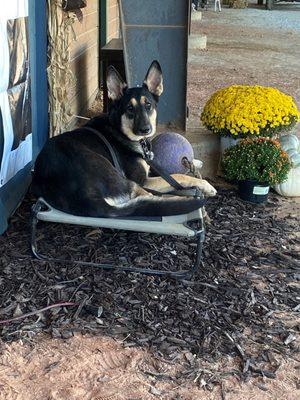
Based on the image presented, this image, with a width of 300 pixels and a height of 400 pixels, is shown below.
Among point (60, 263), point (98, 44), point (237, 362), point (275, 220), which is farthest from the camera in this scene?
point (98, 44)

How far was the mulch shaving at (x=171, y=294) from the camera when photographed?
3311 millimetres

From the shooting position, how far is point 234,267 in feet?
13.9

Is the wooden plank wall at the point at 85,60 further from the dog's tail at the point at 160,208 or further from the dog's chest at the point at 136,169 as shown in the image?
the dog's tail at the point at 160,208

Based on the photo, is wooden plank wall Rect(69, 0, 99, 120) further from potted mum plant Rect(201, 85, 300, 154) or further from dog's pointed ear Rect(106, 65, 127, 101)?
dog's pointed ear Rect(106, 65, 127, 101)

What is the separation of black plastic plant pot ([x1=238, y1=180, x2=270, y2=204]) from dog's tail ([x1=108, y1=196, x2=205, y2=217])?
159 cm

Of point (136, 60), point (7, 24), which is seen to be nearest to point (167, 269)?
point (7, 24)

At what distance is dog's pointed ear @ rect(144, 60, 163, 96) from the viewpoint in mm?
4684

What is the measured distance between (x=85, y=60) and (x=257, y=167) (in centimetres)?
357

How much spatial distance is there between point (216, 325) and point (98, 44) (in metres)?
6.89

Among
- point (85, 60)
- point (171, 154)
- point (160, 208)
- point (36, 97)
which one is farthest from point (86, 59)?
point (160, 208)

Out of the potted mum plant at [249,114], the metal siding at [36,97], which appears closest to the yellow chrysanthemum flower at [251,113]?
the potted mum plant at [249,114]

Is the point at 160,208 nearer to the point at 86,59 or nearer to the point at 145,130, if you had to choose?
the point at 145,130

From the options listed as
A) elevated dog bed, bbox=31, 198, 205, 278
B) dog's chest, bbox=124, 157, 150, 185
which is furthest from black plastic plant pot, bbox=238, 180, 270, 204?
elevated dog bed, bbox=31, 198, 205, 278

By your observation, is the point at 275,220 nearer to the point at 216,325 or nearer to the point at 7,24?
the point at 216,325
